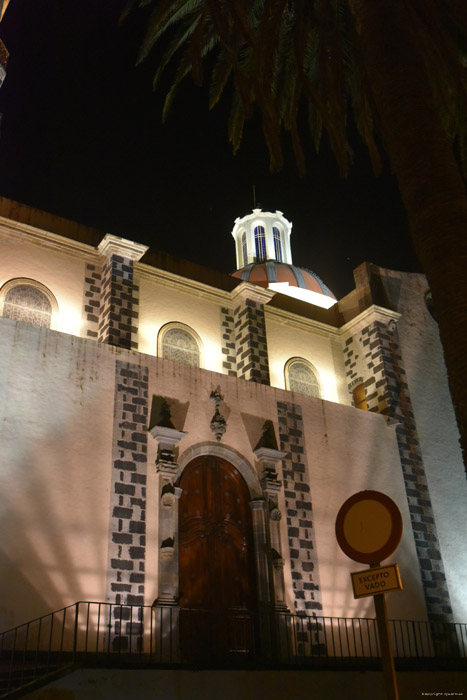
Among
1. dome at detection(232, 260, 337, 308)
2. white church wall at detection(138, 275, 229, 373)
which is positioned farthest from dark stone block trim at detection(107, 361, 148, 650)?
dome at detection(232, 260, 337, 308)

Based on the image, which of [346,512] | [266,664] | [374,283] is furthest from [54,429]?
[374,283]

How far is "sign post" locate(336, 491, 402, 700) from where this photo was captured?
5593mm

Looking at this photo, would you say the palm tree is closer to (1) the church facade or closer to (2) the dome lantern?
(1) the church facade

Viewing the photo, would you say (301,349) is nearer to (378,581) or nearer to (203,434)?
(203,434)

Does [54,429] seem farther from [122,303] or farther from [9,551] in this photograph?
[122,303]

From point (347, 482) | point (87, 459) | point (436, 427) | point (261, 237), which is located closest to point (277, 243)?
point (261, 237)

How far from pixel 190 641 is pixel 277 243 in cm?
2386

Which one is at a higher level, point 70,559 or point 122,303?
point 122,303

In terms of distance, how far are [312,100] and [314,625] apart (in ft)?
33.3

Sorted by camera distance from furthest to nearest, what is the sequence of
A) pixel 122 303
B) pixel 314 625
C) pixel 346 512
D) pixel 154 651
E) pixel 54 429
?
pixel 122 303
pixel 314 625
pixel 54 429
pixel 154 651
pixel 346 512

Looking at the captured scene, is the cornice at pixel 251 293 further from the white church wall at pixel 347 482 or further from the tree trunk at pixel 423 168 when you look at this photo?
the tree trunk at pixel 423 168

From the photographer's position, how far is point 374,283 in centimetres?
2091

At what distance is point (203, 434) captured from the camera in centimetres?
1488

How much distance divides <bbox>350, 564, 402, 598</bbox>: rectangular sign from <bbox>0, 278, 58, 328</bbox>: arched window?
37.2 feet
